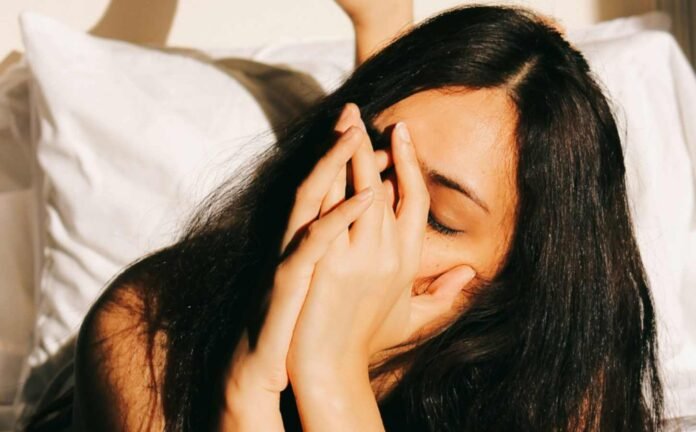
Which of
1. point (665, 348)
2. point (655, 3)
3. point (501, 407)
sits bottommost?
point (665, 348)

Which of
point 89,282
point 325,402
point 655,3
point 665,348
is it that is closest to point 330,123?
point 325,402

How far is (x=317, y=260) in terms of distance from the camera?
0.75 meters

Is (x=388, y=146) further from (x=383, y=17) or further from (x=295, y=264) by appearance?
(x=383, y=17)

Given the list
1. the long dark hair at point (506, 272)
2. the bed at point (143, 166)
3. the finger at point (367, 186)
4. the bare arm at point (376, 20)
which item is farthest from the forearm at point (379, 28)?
the finger at point (367, 186)

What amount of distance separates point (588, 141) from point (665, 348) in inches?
17.4

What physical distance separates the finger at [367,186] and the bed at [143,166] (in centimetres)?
45

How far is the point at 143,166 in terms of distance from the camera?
122 centimetres

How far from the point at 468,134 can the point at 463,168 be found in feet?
0.12

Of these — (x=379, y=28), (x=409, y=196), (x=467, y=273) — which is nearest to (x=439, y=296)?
(x=467, y=273)

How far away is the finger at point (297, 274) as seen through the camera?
74cm

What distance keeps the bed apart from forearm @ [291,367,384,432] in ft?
1.61

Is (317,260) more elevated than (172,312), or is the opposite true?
(317,260)

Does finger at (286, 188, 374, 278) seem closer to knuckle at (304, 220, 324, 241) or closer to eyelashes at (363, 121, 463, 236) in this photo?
knuckle at (304, 220, 324, 241)

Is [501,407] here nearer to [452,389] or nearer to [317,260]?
[452,389]
